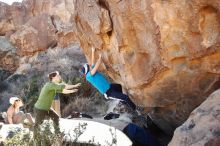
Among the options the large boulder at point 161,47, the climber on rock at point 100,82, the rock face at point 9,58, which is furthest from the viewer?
the rock face at point 9,58

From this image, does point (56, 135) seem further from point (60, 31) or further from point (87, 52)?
point (60, 31)

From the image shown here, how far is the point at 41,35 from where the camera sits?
22.0 meters

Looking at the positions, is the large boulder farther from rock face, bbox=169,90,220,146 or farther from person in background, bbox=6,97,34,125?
person in background, bbox=6,97,34,125

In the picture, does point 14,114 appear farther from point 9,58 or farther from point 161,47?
point 9,58

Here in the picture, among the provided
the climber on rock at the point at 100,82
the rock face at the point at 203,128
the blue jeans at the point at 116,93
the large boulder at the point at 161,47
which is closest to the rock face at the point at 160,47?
the large boulder at the point at 161,47

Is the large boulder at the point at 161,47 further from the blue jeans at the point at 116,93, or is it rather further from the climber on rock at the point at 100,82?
the blue jeans at the point at 116,93

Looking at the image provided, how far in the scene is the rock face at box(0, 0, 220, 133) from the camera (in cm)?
491

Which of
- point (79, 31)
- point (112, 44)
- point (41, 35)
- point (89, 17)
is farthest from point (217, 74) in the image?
point (41, 35)

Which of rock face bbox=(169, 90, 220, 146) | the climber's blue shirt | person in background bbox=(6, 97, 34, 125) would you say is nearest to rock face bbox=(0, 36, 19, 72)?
person in background bbox=(6, 97, 34, 125)

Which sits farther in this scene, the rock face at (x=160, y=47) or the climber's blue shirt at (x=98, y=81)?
the climber's blue shirt at (x=98, y=81)

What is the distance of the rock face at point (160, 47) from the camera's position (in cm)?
491

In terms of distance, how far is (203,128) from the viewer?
3.81 meters

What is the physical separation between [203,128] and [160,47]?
180 cm

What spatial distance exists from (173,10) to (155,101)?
68.3 inches
